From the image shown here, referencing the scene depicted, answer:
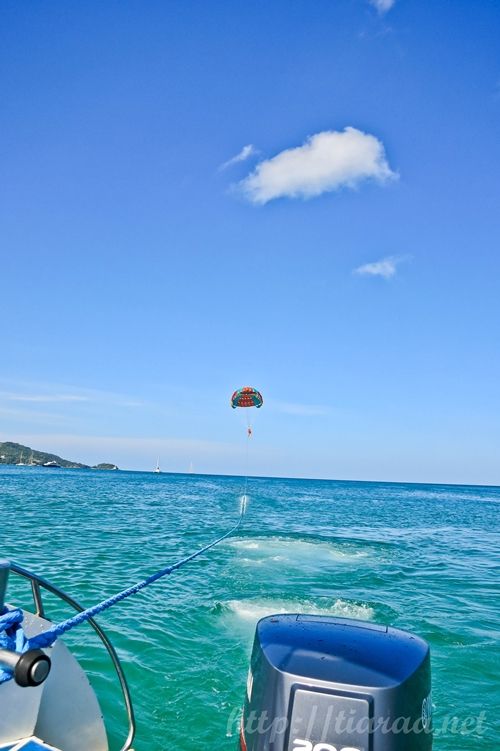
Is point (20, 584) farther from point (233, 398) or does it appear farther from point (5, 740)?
point (233, 398)

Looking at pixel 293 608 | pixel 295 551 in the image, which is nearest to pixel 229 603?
pixel 293 608

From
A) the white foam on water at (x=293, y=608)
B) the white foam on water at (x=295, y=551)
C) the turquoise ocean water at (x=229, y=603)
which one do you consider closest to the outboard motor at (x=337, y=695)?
the turquoise ocean water at (x=229, y=603)

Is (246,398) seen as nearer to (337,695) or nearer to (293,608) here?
(293,608)

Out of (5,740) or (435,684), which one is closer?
(5,740)

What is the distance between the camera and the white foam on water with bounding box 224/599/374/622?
32.2ft

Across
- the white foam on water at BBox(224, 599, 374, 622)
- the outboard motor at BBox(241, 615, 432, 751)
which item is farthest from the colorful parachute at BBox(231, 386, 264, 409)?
the outboard motor at BBox(241, 615, 432, 751)

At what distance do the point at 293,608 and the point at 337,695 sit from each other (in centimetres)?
730

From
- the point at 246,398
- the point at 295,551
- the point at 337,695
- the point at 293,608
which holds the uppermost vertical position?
the point at 246,398

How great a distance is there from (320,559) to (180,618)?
307 inches

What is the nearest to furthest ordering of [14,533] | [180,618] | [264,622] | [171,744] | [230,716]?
[264,622]
[171,744]
[230,716]
[180,618]
[14,533]

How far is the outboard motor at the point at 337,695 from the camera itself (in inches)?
127

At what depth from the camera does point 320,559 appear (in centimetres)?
1631

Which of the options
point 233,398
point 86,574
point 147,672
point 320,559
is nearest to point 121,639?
point 147,672

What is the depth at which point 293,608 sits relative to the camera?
33.2 ft
